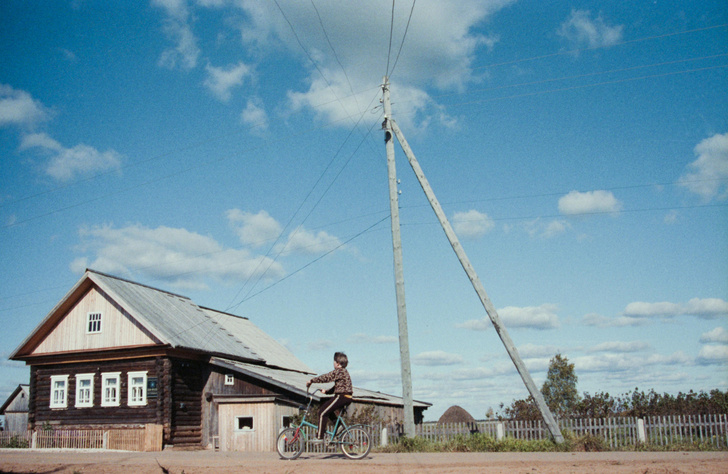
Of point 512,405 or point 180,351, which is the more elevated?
point 180,351

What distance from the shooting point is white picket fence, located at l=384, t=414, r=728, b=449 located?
772 inches

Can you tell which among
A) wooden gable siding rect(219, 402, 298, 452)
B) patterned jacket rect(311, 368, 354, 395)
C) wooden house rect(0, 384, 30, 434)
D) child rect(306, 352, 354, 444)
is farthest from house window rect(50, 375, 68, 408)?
wooden house rect(0, 384, 30, 434)

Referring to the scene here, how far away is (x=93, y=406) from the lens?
2880 centimetres

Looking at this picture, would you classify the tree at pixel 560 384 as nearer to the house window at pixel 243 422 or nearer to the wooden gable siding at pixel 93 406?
the house window at pixel 243 422

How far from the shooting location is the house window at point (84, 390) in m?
29.1

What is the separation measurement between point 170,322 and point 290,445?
1791cm

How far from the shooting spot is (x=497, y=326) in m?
17.7

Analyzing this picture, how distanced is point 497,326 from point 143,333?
17469 mm

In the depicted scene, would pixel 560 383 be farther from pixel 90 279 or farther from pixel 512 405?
pixel 90 279

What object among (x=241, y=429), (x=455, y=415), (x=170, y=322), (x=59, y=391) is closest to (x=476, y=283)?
(x=241, y=429)

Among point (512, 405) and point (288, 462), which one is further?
point (512, 405)

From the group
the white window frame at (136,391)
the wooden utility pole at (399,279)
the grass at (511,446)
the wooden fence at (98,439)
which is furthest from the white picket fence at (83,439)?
the grass at (511,446)

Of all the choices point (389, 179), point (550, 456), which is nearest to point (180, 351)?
point (389, 179)

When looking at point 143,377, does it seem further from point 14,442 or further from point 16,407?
point 16,407
